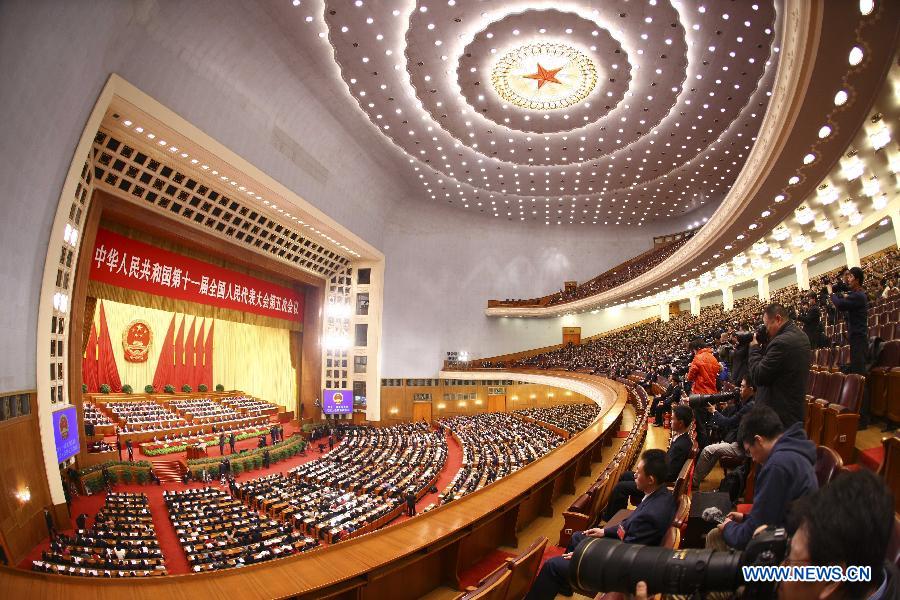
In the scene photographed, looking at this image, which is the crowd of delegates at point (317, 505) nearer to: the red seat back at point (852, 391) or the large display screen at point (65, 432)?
the large display screen at point (65, 432)

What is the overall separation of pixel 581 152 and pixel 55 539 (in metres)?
19.5

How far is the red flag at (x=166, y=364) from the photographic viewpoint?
21578mm

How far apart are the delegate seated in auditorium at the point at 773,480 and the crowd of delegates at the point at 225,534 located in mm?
6453

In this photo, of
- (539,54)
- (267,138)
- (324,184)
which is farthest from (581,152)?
(267,138)

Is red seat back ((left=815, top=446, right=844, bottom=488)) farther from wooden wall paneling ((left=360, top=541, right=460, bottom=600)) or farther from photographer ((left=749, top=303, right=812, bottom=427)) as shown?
wooden wall paneling ((left=360, top=541, right=460, bottom=600))

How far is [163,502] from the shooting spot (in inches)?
451

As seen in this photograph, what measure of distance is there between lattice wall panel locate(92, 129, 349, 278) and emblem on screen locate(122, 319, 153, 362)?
7.56m

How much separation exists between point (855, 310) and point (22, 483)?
11549 mm

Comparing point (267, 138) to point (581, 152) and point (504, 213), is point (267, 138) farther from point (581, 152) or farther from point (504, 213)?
point (504, 213)

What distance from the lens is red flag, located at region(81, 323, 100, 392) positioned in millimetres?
19234

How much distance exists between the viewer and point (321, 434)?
20.2m

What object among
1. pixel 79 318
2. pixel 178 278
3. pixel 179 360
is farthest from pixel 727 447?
pixel 179 360

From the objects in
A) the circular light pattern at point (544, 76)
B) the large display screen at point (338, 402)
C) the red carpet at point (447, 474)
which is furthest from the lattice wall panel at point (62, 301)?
the large display screen at point (338, 402)

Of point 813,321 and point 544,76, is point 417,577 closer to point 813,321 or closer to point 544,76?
point 813,321
